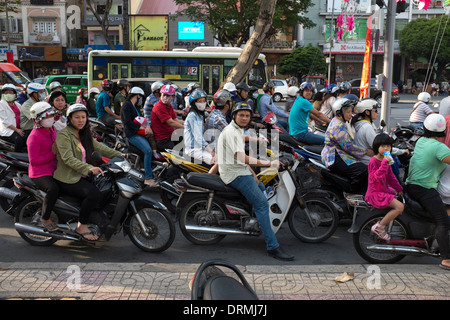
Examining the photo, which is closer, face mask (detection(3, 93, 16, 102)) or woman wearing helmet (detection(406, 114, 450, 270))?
woman wearing helmet (detection(406, 114, 450, 270))

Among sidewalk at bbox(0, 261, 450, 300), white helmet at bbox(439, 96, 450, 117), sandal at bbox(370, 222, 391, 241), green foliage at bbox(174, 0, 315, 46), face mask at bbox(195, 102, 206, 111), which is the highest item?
green foliage at bbox(174, 0, 315, 46)

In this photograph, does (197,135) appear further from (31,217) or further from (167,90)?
(31,217)

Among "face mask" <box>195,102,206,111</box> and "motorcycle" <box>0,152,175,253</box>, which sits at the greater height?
"face mask" <box>195,102,206,111</box>

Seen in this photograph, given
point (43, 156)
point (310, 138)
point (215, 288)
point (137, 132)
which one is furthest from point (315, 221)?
point (137, 132)

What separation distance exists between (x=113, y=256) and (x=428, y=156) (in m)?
3.45

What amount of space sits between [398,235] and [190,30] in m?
37.8

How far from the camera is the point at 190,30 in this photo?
4031 cm

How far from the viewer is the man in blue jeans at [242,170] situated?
15.9 feet

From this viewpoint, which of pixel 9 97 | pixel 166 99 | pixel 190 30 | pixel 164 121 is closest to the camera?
pixel 166 99

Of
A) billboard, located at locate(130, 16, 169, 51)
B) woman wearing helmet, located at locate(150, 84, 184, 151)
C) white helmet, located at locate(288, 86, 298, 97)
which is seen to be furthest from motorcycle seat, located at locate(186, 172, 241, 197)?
billboard, located at locate(130, 16, 169, 51)

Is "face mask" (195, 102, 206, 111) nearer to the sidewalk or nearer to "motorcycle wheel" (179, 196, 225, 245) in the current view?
"motorcycle wheel" (179, 196, 225, 245)

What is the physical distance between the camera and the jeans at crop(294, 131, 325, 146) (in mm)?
7215

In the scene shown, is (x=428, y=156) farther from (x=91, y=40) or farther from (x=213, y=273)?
(x=91, y=40)

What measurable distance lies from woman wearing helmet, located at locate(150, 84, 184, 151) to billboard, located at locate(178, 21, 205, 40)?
34.2 meters
